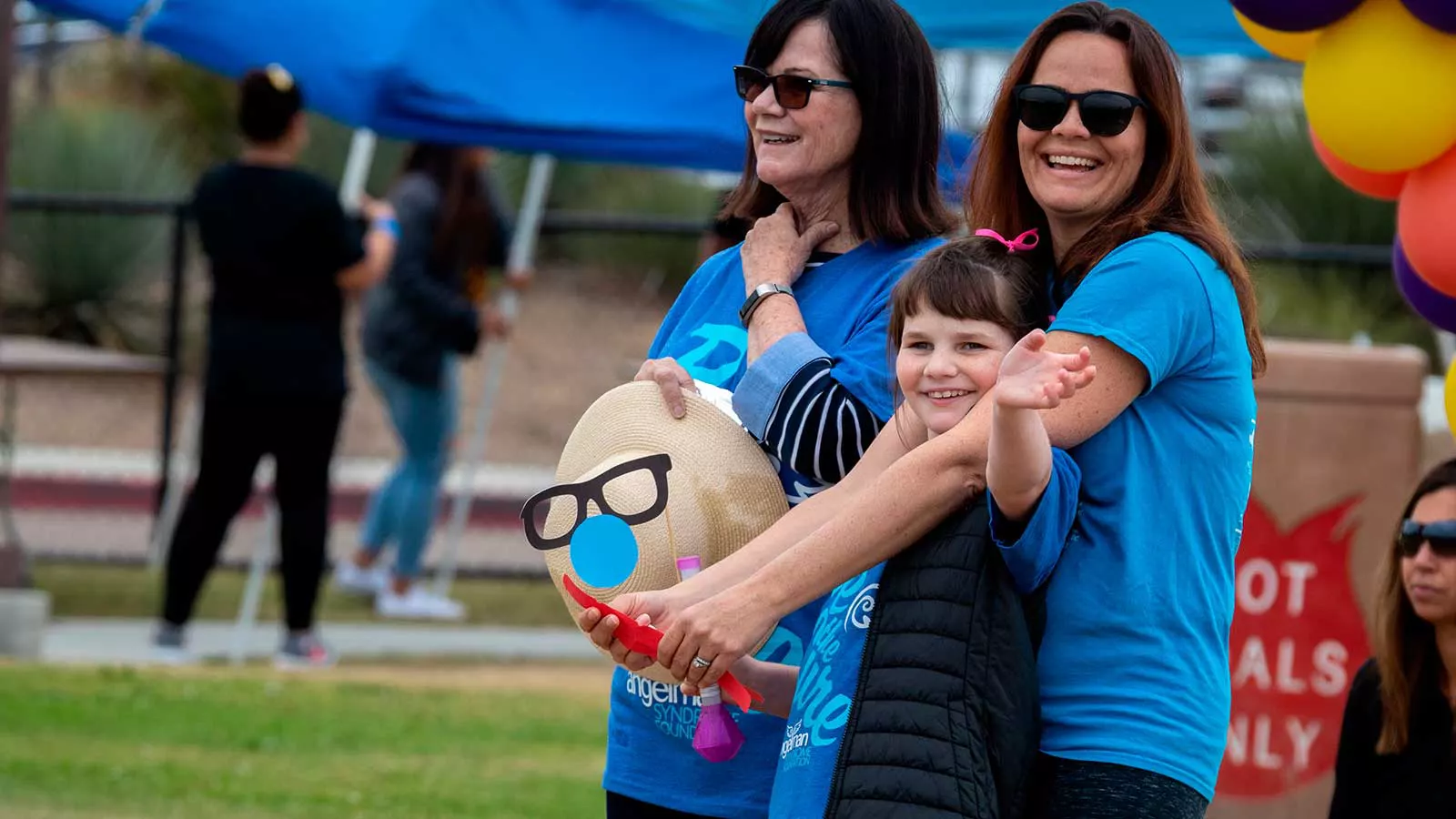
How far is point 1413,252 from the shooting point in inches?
162

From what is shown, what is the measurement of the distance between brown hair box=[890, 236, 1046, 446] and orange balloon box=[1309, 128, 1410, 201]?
198 centimetres

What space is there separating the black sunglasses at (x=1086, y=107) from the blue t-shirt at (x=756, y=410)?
355mm

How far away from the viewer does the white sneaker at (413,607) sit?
9.21 m

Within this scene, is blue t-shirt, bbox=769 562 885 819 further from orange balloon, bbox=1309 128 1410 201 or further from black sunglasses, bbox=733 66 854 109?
orange balloon, bbox=1309 128 1410 201

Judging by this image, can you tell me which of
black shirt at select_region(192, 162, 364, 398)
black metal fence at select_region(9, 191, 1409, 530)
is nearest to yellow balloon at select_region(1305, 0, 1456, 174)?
black shirt at select_region(192, 162, 364, 398)

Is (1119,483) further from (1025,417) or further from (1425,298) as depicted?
(1425,298)

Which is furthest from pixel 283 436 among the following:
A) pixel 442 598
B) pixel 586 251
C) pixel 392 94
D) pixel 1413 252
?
pixel 586 251

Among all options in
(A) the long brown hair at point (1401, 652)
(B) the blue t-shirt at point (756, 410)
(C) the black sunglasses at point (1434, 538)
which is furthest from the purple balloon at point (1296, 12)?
(B) the blue t-shirt at point (756, 410)

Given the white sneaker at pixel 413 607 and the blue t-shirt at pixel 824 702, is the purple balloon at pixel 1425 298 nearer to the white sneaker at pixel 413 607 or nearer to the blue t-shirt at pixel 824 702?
the blue t-shirt at pixel 824 702

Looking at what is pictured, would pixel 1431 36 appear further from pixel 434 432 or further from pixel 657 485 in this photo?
pixel 434 432

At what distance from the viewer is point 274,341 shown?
24.4ft

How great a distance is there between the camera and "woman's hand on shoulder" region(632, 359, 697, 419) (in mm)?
2822

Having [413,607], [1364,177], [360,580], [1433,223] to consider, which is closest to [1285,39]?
[1364,177]

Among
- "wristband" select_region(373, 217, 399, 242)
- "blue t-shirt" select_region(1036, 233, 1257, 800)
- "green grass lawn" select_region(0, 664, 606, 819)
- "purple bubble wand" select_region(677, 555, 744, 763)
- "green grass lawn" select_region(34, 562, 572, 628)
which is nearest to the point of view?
"blue t-shirt" select_region(1036, 233, 1257, 800)
